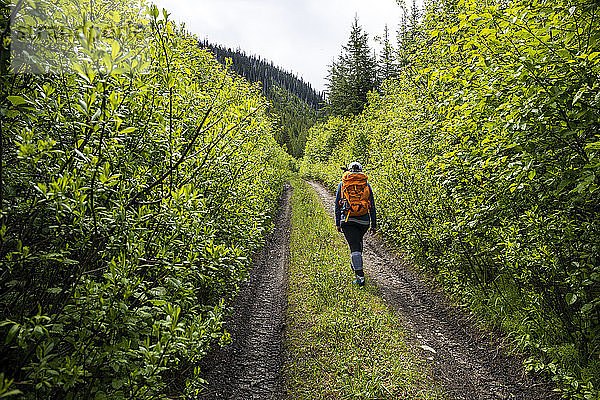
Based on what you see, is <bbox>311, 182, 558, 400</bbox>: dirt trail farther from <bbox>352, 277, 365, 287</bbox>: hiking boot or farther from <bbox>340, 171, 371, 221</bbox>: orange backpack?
<bbox>340, 171, 371, 221</bbox>: orange backpack

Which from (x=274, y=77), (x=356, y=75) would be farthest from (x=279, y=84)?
(x=356, y=75)

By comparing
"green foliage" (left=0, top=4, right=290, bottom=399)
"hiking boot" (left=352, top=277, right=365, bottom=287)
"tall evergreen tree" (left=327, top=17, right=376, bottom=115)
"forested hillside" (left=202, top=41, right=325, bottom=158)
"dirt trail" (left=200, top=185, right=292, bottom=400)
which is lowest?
"dirt trail" (left=200, top=185, right=292, bottom=400)

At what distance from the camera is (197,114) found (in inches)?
218

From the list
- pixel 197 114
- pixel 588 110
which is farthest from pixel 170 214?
pixel 588 110

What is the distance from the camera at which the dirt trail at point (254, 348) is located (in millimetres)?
4758

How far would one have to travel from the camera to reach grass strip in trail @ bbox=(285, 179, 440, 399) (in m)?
4.46

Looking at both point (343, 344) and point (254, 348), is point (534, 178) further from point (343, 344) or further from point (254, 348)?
point (254, 348)

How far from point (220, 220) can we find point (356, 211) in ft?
10.2

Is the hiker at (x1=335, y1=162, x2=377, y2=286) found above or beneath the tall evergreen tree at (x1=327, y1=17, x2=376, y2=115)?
beneath

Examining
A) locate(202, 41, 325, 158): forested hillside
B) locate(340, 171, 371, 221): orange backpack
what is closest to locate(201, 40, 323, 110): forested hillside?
locate(202, 41, 325, 158): forested hillside

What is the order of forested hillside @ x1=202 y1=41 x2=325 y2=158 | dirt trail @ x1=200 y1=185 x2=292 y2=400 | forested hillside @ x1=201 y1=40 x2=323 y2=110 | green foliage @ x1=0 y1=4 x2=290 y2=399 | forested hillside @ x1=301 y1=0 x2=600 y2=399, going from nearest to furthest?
1. green foliage @ x1=0 y1=4 x2=290 y2=399
2. forested hillside @ x1=301 y1=0 x2=600 y2=399
3. dirt trail @ x1=200 y1=185 x2=292 y2=400
4. forested hillside @ x1=202 y1=41 x2=325 y2=158
5. forested hillside @ x1=201 y1=40 x2=323 y2=110

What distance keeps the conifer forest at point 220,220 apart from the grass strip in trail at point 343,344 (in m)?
0.04

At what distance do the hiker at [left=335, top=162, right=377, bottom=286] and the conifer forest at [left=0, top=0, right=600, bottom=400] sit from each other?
0.66 metres

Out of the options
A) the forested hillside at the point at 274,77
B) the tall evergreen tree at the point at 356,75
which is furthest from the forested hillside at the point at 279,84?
the tall evergreen tree at the point at 356,75
